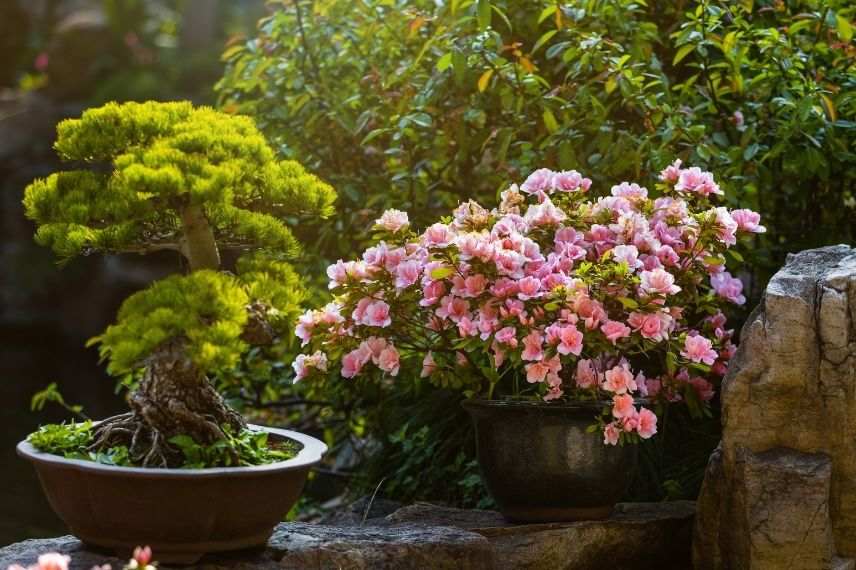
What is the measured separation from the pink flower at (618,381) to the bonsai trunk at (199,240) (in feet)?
3.45

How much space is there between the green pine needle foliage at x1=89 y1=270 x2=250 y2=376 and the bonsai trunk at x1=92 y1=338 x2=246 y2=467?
0.27ft

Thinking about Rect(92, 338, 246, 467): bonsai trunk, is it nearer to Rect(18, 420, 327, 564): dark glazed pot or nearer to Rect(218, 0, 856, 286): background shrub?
Rect(18, 420, 327, 564): dark glazed pot

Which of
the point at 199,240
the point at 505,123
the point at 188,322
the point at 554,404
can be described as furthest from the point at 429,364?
the point at 505,123

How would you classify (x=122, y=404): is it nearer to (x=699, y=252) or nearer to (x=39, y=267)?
(x=39, y=267)

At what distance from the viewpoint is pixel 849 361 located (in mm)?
2832

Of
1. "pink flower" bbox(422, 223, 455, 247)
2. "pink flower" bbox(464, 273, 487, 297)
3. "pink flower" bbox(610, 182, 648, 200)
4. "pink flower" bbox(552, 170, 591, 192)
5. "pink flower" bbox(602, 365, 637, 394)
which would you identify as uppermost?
"pink flower" bbox(552, 170, 591, 192)

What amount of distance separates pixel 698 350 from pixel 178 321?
1390mm

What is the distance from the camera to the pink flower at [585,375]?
3.03 metres

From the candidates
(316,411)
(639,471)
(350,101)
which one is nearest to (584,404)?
(639,471)

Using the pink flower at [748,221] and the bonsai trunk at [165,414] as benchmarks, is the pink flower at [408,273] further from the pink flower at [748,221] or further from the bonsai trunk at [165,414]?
the pink flower at [748,221]

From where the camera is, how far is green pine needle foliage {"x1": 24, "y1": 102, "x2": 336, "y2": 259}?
2658 millimetres

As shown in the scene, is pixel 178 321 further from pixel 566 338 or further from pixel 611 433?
pixel 611 433

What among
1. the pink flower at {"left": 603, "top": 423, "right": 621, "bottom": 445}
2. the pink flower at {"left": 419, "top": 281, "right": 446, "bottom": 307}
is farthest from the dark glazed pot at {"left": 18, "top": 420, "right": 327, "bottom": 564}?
the pink flower at {"left": 603, "top": 423, "right": 621, "bottom": 445}

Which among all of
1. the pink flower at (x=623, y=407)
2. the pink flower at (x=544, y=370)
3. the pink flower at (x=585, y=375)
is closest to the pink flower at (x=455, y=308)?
the pink flower at (x=544, y=370)
